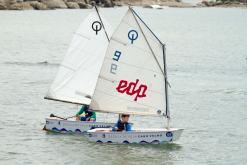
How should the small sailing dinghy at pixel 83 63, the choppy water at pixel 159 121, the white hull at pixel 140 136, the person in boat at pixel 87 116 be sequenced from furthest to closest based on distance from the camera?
the small sailing dinghy at pixel 83 63 → the person in boat at pixel 87 116 → the white hull at pixel 140 136 → the choppy water at pixel 159 121

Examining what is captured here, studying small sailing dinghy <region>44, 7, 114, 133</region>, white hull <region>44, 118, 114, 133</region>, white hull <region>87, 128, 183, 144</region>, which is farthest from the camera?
small sailing dinghy <region>44, 7, 114, 133</region>

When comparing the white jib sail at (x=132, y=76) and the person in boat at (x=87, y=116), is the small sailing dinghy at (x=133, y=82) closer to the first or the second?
the white jib sail at (x=132, y=76)

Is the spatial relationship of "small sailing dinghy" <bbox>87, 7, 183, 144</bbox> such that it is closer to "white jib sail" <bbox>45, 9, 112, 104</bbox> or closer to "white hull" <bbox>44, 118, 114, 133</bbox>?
"white hull" <bbox>44, 118, 114, 133</bbox>

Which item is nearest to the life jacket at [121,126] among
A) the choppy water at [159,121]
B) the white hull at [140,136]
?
the white hull at [140,136]

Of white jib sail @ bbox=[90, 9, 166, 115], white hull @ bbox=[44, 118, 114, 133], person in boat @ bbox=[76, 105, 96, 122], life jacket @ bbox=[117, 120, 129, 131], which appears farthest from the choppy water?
white jib sail @ bbox=[90, 9, 166, 115]

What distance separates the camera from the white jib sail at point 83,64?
53.3 m

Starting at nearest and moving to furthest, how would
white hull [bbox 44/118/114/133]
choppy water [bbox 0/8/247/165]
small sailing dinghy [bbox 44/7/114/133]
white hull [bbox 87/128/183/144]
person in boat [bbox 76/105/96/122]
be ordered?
choppy water [bbox 0/8/247/165], white hull [bbox 87/128/183/144], white hull [bbox 44/118/114/133], person in boat [bbox 76/105/96/122], small sailing dinghy [bbox 44/7/114/133]

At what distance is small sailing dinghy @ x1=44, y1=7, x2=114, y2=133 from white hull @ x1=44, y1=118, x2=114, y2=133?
2.22 metres

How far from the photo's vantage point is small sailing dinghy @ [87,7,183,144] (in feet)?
157

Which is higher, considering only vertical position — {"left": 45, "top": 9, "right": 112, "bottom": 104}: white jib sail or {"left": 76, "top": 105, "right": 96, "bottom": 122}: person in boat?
{"left": 45, "top": 9, "right": 112, "bottom": 104}: white jib sail

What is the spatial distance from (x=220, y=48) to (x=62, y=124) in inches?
3659

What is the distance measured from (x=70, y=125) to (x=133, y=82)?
523cm

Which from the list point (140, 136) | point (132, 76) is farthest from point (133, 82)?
point (140, 136)

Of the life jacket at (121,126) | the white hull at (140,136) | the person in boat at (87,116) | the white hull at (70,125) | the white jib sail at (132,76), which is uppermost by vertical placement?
the white jib sail at (132,76)
